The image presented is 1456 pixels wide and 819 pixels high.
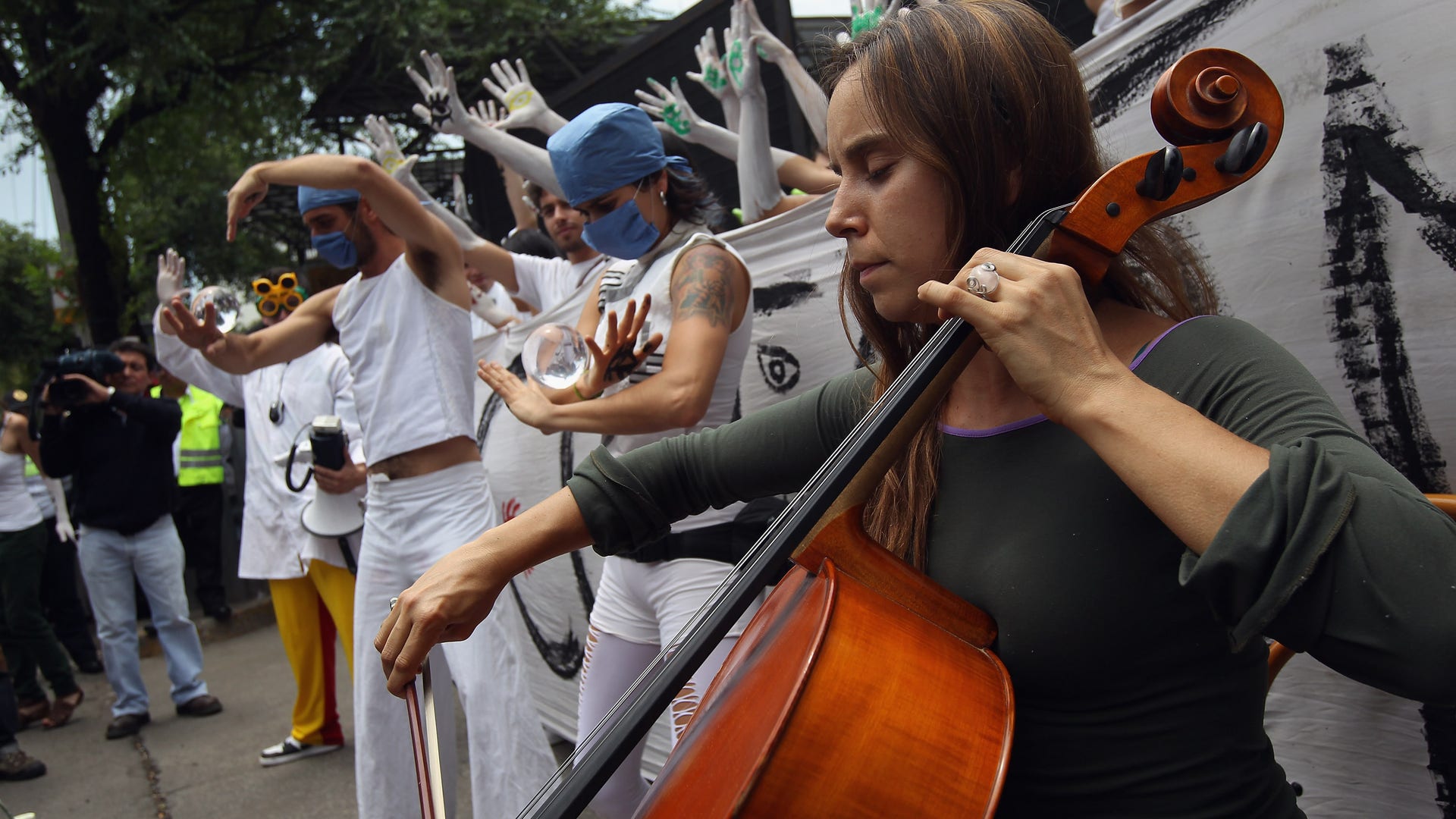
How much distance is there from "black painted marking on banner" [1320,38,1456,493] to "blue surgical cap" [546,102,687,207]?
1611mm

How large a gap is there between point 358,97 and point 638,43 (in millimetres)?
8207

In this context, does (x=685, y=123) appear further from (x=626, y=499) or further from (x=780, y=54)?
(x=626, y=499)

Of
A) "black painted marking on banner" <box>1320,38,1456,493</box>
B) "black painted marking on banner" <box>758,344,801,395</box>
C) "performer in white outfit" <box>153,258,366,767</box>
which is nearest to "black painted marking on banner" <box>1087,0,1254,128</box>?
"black painted marking on banner" <box>1320,38,1456,493</box>

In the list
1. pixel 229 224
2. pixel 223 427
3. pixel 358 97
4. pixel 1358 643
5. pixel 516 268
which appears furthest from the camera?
pixel 358 97

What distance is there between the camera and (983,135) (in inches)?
50.6

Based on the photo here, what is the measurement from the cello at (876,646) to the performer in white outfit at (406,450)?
1896mm

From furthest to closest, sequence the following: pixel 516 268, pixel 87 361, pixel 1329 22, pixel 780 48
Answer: pixel 87 361
pixel 516 268
pixel 780 48
pixel 1329 22

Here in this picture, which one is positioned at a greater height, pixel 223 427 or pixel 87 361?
pixel 87 361

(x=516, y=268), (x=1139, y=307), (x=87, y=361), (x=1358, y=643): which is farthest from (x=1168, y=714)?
(x=87, y=361)

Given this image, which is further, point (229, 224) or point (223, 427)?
point (223, 427)

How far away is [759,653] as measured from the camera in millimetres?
1215

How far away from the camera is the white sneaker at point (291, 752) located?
15.8ft

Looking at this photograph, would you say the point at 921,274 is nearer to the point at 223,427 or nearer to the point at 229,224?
the point at 229,224

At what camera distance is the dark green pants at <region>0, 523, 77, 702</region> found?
6016 millimetres
